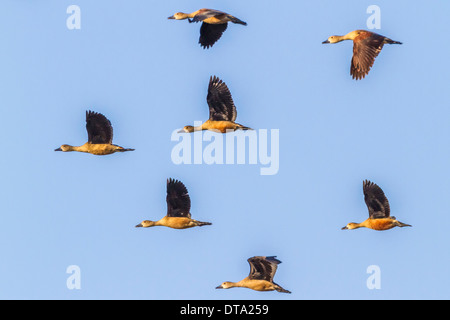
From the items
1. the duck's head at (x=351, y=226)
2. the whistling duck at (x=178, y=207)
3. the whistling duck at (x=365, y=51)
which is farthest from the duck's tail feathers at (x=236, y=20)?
the duck's head at (x=351, y=226)

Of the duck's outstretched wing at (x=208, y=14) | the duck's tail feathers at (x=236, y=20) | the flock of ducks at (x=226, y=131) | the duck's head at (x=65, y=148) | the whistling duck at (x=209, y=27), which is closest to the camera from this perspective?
the flock of ducks at (x=226, y=131)

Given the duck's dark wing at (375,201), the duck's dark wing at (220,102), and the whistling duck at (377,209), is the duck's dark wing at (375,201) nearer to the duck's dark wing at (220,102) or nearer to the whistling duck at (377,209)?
the whistling duck at (377,209)

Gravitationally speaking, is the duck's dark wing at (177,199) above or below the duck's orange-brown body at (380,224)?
above

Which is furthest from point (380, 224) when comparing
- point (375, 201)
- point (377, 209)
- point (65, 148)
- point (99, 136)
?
point (65, 148)

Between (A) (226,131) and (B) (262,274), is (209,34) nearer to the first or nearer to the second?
(A) (226,131)
